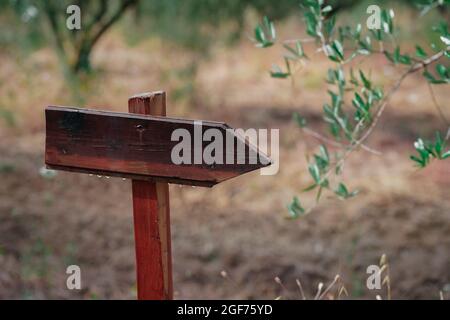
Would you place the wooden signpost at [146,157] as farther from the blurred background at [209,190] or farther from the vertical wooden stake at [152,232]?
the blurred background at [209,190]

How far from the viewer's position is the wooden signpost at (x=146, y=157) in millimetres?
2136

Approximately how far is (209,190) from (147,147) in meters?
4.46

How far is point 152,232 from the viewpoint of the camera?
7.59ft

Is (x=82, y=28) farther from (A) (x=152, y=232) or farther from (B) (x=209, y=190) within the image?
(A) (x=152, y=232)

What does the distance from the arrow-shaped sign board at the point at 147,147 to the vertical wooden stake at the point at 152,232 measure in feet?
0.24

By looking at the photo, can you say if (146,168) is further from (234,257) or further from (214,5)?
(214,5)

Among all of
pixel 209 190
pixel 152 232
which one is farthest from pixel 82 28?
pixel 152 232

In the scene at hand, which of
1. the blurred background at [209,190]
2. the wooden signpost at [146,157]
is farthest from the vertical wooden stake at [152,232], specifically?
the blurred background at [209,190]

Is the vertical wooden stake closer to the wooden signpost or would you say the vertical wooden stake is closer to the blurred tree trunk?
the wooden signpost
